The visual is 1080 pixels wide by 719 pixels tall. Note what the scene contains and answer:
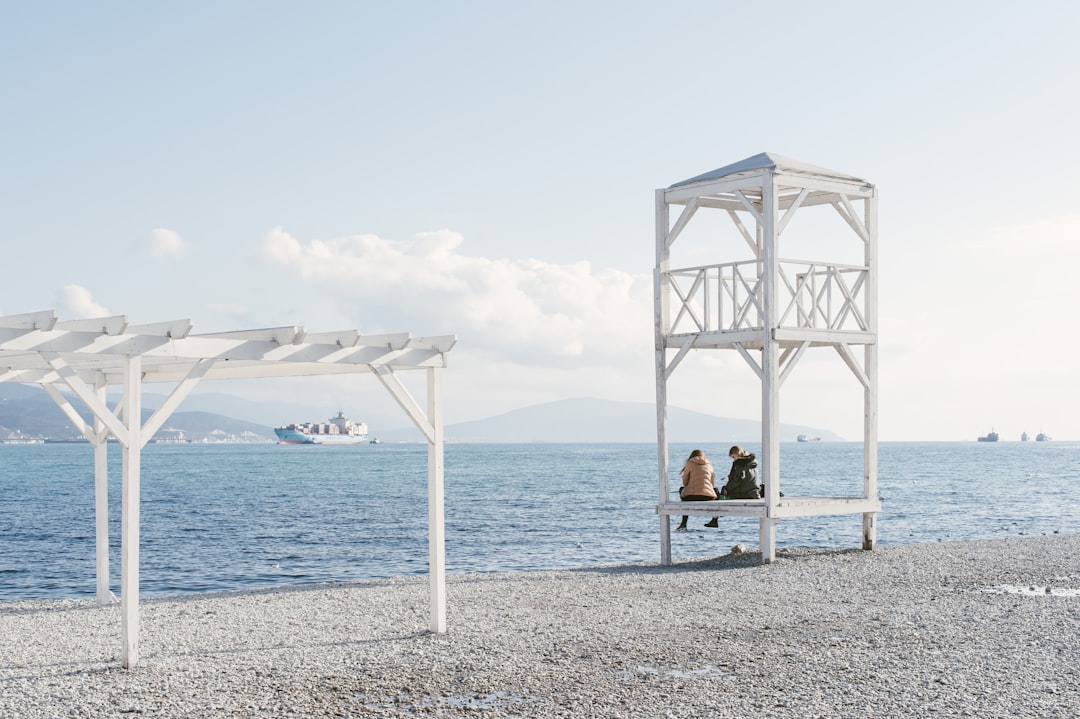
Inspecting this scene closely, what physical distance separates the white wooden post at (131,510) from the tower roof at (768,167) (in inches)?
405

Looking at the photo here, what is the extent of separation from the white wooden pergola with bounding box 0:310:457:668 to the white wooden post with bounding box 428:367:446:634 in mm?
10

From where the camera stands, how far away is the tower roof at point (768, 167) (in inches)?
667

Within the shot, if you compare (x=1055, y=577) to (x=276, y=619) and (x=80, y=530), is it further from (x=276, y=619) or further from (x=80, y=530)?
(x=80, y=530)

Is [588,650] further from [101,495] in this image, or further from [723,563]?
[723,563]

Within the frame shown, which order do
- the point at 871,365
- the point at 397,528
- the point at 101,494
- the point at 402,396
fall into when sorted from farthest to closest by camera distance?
the point at 397,528
the point at 871,365
the point at 101,494
the point at 402,396

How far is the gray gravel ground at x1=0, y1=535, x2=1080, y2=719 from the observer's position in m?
8.52

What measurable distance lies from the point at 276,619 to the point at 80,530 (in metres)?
30.1

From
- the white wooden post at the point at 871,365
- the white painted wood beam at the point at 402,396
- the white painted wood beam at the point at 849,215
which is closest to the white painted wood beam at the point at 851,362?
the white wooden post at the point at 871,365

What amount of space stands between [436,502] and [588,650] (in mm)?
2286

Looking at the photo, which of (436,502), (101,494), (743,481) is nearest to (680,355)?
(743,481)

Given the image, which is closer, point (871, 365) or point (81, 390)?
point (81, 390)

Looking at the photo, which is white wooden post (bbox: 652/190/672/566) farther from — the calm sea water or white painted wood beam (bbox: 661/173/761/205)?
the calm sea water

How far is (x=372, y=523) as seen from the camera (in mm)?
40938

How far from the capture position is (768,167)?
662 inches
